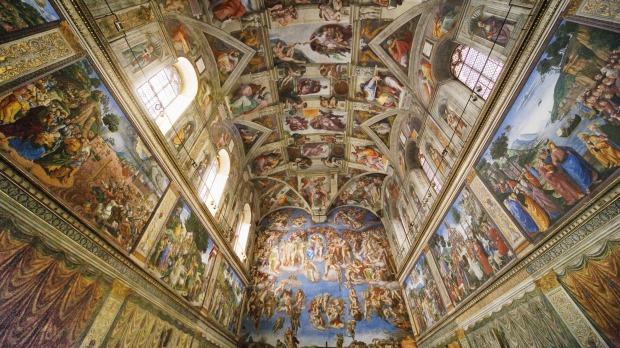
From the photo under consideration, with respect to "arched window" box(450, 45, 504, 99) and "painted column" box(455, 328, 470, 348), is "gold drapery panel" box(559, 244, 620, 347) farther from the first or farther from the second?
"painted column" box(455, 328, 470, 348)

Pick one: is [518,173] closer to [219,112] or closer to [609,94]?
[609,94]

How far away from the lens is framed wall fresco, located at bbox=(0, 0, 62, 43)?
3.47 metres

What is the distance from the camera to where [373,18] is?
887cm

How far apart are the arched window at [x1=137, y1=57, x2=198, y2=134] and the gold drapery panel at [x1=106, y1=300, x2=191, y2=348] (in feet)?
15.6

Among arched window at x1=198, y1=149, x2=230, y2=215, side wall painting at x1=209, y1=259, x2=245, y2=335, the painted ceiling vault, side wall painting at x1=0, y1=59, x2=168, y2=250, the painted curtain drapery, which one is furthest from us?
side wall painting at x1=209, y1=259, x2=245, y2=335

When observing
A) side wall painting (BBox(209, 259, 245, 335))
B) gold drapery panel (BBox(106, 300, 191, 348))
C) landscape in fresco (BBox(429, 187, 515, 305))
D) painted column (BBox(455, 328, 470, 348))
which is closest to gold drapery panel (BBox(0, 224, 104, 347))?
gold drapery panel (BBox(106, 300, 191, 348))

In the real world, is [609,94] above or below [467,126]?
below

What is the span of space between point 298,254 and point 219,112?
31.8 ft

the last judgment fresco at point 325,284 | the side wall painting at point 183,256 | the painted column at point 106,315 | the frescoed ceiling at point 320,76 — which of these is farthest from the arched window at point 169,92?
the last judgment fresco at point 325,284

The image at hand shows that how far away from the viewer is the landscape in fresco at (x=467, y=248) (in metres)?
6.43

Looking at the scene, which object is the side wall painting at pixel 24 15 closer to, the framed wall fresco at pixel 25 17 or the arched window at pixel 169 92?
the framed wall fresco at pixel 25 17

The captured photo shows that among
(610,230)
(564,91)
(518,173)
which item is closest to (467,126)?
(518,173)

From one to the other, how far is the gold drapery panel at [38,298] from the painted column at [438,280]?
10.2m

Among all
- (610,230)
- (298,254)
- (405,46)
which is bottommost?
(610,230)
